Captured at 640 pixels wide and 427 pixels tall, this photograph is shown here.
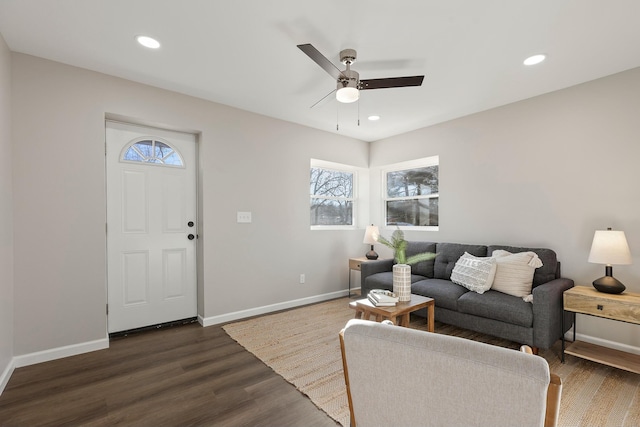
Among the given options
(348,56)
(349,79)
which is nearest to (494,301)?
(349,79)

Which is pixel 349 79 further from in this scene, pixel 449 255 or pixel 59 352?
pixel 59 352

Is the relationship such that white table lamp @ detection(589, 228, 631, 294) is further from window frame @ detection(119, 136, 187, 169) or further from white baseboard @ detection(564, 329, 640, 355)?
window frame @ detection(119, 136, 187, 169)

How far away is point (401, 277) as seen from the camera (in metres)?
2.63

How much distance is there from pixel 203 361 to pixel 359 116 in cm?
320

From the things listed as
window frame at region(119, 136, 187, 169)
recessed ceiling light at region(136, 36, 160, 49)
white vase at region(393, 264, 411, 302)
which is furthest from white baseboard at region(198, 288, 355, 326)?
recessed ceiling light at region(136, 36, 160, 49)

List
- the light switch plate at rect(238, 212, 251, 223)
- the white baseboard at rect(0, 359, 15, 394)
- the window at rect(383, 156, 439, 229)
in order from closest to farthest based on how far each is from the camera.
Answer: the white baseboard at rect(0, 359, 15, 394)
the light switch plate at rect(238, 212, 251, 223)
the window at rect(383, 156, 439, 229)

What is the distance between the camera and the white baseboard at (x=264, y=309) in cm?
345

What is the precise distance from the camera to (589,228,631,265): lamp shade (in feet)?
7.93

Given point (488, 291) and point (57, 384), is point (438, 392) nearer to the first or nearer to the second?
point (488, 291)

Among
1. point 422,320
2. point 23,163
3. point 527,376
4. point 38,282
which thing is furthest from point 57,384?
point 422,320

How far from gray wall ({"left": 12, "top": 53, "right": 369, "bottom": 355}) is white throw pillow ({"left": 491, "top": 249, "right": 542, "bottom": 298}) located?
2302 millimetres

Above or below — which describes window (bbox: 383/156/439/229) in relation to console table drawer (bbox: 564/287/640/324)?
above

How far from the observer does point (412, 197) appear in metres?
4.64

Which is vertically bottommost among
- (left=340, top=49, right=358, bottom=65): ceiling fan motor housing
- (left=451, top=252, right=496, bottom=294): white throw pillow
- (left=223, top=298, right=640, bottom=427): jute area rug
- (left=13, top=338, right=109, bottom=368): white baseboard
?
(left=223, top=298, right=640, bottom=427): jute area rug
